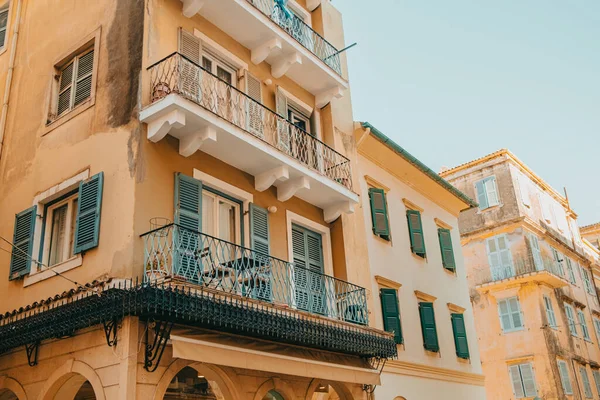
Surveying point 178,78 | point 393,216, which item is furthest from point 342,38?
point 178,78

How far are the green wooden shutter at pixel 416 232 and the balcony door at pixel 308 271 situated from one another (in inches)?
195

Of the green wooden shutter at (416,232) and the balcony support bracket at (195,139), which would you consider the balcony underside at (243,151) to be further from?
the green wooden shutter at (416,232)

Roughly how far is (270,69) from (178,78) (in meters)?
4.34

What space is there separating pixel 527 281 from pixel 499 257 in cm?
181

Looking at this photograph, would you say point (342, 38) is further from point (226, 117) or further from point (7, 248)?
point (7, 248)

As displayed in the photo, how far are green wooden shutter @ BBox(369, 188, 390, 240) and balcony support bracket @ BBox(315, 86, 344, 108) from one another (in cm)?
296

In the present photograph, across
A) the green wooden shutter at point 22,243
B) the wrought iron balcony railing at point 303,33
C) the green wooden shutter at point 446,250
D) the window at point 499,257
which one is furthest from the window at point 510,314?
the green wooden shutter at point 22,243

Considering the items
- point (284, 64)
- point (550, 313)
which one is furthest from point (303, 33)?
point (550, 313)

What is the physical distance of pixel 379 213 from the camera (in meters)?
18.0

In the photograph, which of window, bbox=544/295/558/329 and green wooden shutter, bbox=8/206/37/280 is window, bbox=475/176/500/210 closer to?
window, bbox=544/295/558/329

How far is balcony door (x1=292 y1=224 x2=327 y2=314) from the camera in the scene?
Result: 1320 cm

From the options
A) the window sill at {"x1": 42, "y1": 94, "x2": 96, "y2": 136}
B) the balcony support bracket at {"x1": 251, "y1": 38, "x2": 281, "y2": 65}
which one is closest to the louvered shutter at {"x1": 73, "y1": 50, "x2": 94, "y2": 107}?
the window sill at {"x1": 42, "y1": 94, "x2": 96, "y2": 136}

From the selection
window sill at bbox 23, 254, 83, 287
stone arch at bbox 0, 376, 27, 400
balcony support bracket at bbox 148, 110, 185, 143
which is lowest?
stone arch at bbox 0, 376, 27, 400

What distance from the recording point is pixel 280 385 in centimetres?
1245
